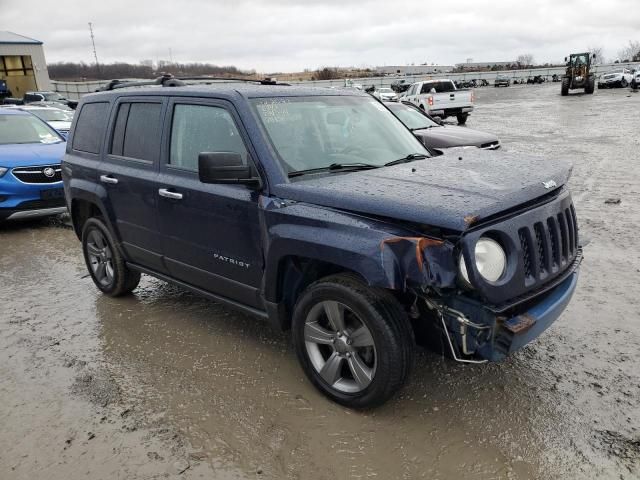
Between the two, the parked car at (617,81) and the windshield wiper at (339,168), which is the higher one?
the windshield wiper at (339,168)

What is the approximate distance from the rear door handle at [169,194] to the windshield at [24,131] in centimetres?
627

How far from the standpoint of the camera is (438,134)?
9195 mm

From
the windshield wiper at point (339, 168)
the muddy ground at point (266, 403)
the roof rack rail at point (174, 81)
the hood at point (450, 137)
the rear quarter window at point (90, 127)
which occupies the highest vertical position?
the roof rack rail at point (174, 81)

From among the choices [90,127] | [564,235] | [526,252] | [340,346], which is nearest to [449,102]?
[90,127]

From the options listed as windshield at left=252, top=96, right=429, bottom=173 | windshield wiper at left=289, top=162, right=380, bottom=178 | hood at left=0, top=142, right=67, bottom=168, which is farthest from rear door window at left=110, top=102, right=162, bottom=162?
hood at left=0, top=142, right=67, bottom=168

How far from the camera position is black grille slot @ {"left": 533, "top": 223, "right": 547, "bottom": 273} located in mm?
2990

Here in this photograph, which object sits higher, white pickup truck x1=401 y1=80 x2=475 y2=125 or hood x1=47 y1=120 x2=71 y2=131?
hood x1=47 y1=120 x2=71 y2=131

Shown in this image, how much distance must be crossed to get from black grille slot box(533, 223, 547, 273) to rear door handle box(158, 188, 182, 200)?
242cm

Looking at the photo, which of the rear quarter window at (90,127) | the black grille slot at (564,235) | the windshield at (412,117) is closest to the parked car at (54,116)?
the windshield at (412,117)

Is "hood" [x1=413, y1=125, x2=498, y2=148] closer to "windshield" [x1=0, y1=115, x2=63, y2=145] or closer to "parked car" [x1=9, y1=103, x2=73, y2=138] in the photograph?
"windshield" [x1=0, y1=115, x2=63, y2=145]

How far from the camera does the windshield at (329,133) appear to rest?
11.7 ft

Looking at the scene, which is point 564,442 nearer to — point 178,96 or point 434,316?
point 434,316

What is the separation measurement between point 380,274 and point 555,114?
24378mm

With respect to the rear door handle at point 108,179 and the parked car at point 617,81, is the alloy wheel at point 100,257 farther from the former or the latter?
the parked car at point 617,81
